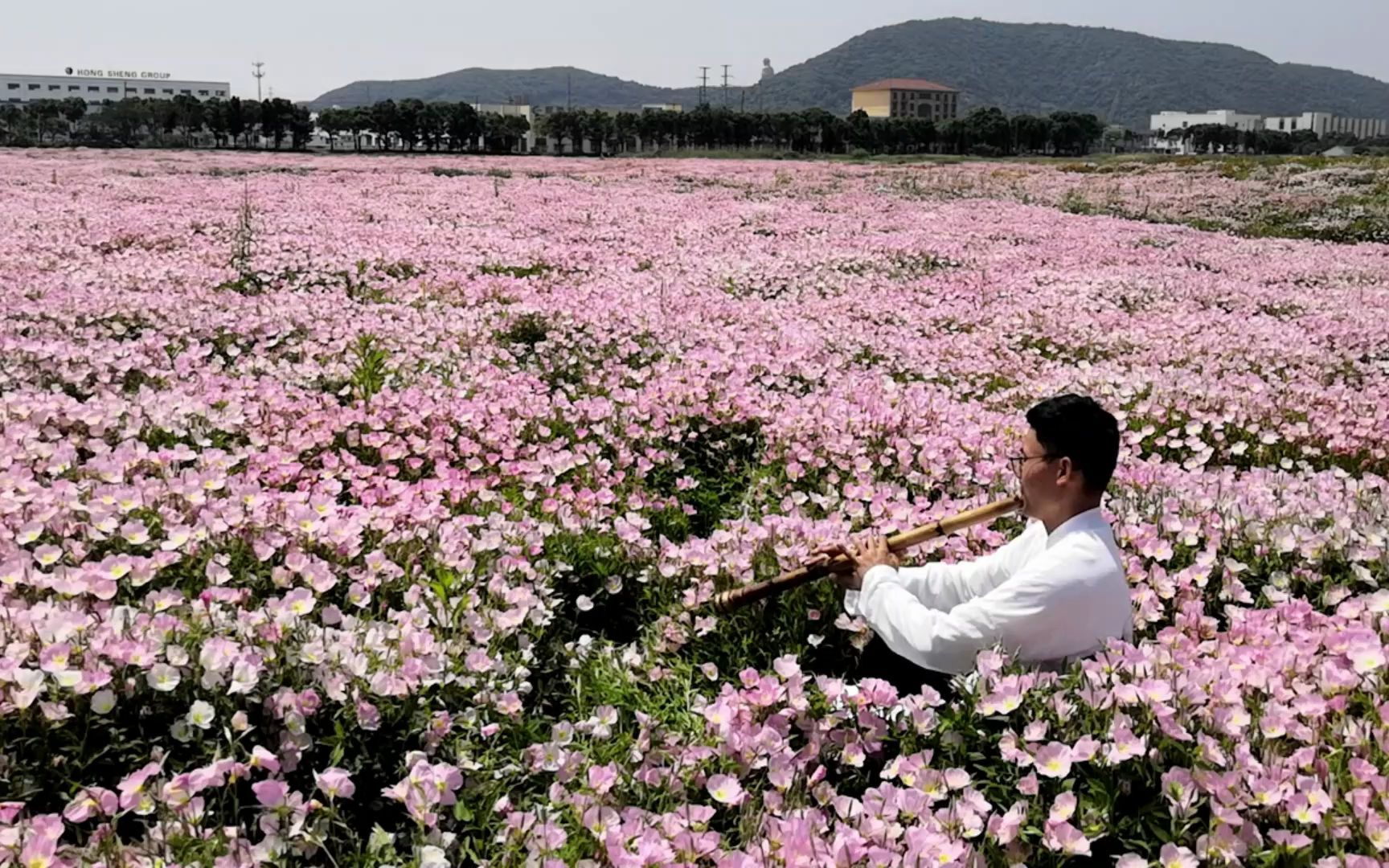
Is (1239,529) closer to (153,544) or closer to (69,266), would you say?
(153,544)

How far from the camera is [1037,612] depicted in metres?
3.43

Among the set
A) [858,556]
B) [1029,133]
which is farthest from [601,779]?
[1029,133]

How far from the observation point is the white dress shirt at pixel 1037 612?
342cm

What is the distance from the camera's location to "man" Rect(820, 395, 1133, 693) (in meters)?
3.43

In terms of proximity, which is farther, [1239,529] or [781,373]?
[781,373]

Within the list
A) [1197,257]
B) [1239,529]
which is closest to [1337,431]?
[1239,529]

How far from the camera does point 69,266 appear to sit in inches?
434

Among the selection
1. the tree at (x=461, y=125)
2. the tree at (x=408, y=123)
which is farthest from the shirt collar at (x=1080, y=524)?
the tree at (x=461, y=125)

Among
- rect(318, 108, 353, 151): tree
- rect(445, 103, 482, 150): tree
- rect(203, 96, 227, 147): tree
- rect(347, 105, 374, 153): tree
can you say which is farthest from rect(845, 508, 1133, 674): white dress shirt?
rect(318, 108, 353, 151): tree

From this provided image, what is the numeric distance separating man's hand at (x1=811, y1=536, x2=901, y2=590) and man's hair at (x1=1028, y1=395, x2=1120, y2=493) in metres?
0.80

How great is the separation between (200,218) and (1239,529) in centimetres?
1646

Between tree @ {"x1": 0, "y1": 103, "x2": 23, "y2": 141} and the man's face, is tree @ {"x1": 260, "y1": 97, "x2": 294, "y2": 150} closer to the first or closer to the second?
tree @ {"x1": 0, "y1": 103, "x2": 23, "y2": 141}

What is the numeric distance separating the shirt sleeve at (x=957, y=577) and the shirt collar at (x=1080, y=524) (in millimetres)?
300

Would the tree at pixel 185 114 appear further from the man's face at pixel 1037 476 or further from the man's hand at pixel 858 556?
the man's face at pixel 1037 476
